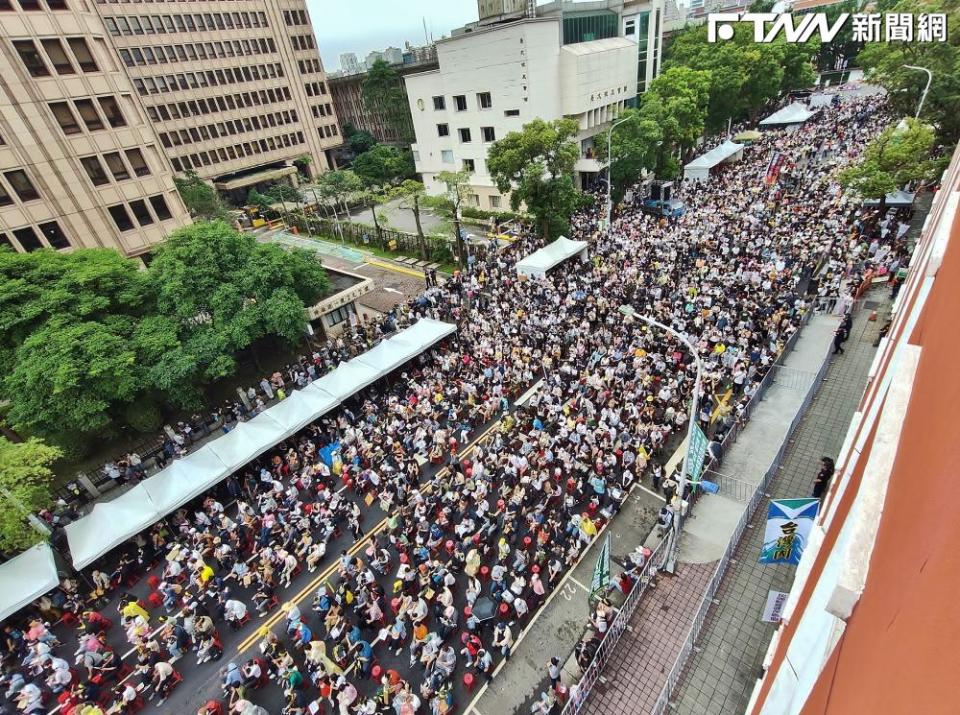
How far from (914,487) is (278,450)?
2048cm

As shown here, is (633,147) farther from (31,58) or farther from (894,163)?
(31,58)

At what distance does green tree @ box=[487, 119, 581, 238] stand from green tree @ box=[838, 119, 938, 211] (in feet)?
51.7

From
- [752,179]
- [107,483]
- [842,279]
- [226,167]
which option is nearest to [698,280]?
[842,279]

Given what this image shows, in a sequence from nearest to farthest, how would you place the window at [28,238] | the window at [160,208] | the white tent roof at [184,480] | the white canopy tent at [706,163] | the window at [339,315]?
the white tent roof at [184,480], the window at [28,238], the window at [339,315], the window at [160,208], the white canopy tent at [706,163]

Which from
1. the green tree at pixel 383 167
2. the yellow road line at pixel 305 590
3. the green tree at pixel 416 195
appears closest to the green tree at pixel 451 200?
the green tree at pixel 416 195

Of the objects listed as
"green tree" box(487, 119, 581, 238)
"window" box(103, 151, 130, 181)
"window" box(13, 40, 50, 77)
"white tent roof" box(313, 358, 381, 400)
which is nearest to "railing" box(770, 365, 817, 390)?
"white tent roof" box(313, 358, 381, 400)

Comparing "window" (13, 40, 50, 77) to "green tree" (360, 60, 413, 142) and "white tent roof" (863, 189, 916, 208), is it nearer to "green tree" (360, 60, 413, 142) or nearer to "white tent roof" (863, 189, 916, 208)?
"green tree" (360, 60, 413, 142)

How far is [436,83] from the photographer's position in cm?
4353

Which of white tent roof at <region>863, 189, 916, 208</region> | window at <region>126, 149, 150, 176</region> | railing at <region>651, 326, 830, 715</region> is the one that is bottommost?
railing at <region>651, 326, 830, 715</region>

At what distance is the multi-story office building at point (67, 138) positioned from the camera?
24828mm

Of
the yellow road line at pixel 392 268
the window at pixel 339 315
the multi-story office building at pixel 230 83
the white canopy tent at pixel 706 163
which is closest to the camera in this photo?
the window at pixel 339 315

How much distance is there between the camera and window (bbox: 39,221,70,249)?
26.7 m

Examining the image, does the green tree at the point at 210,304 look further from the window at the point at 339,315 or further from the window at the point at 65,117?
the window at the point at 65,117

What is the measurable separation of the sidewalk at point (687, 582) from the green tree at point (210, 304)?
18.5m
